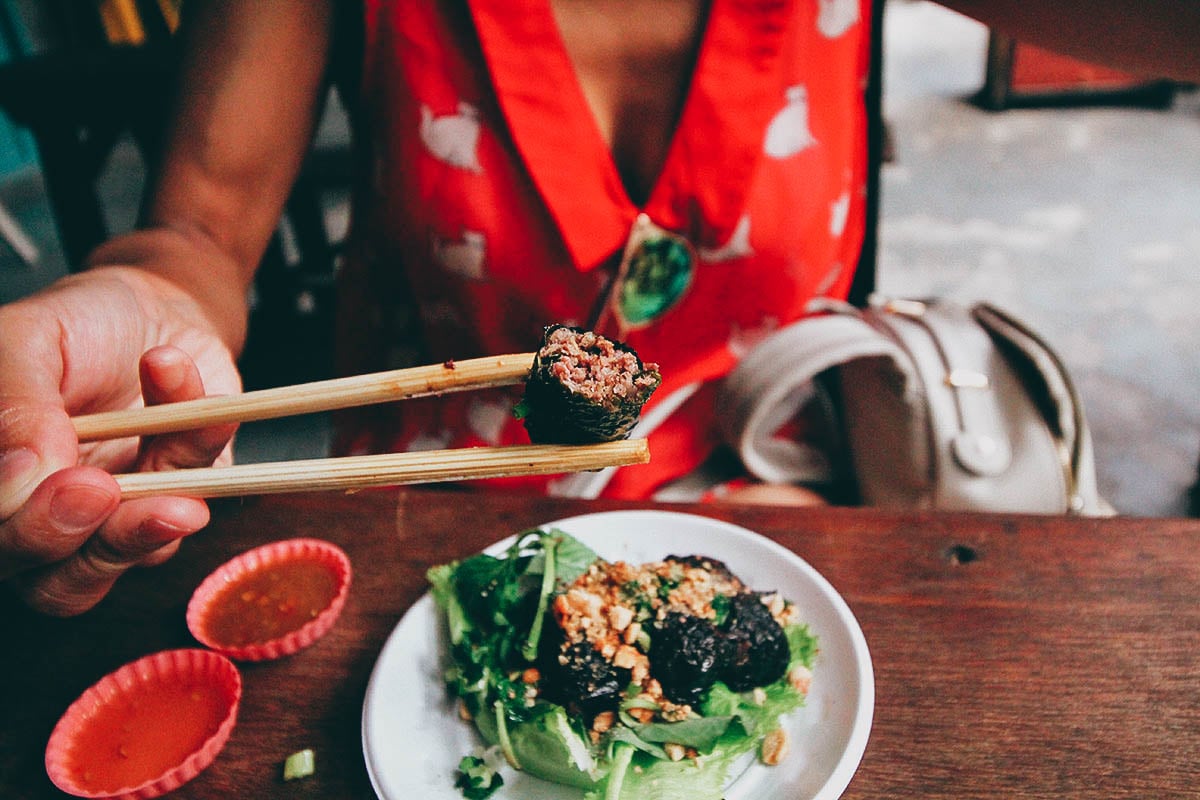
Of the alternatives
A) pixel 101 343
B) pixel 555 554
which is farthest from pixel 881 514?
pixel 101 343

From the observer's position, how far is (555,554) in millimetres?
1167

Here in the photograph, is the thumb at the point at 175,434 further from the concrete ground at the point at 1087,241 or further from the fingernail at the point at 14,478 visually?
the concrete ground at the point at 1087,241

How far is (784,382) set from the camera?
1.54m

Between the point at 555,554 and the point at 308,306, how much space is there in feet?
13.4

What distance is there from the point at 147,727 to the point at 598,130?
123 cm

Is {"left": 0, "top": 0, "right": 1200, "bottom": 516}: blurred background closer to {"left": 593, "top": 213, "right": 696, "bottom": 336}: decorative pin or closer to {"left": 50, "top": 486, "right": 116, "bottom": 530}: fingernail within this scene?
{"left": 593, "top": 213, "right": 696, "bottom": 336}: decorative pin

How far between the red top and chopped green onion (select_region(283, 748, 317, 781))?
0.78m

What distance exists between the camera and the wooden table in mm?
963

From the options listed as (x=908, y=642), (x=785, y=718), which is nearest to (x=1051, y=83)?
(x=908, y=642)

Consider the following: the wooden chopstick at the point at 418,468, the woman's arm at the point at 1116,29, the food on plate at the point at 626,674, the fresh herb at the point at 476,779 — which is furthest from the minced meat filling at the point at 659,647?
the woman's arm at the point at 1116,29

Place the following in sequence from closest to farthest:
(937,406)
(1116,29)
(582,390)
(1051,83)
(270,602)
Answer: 1. (582,390)
2. (270,602)
3. (1116,29)
4. (937,406)
5. (1051,83)

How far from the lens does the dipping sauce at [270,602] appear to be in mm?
1194

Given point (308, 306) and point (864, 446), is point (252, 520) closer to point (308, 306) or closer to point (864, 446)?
point (864, 446)

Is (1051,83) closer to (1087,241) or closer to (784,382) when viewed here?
(1087,241)
